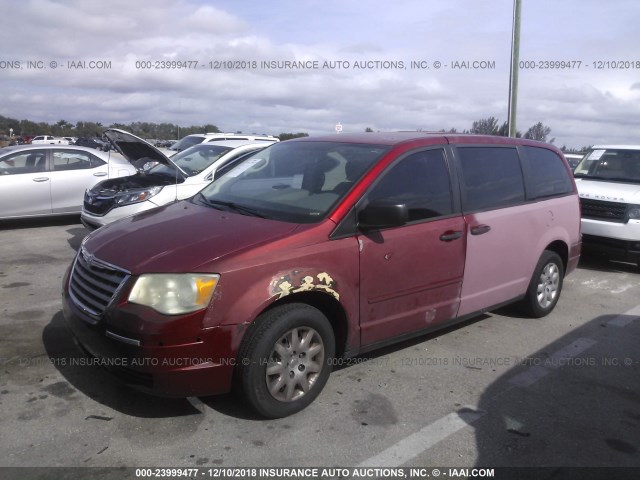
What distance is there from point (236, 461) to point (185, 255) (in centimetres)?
117

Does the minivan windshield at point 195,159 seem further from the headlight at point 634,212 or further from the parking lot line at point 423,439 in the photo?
the headlight at point 634,212

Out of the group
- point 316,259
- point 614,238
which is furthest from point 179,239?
point 614,238

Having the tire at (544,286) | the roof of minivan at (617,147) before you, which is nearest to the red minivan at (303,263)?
the tire at (544,286)

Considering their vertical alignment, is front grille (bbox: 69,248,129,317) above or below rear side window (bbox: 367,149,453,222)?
below

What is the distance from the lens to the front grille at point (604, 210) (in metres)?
7.95

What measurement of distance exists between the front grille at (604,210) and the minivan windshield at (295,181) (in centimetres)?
534

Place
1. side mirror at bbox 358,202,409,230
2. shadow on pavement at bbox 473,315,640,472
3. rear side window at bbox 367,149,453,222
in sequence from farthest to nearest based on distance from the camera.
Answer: rear side window at bbox 367,149,453,222 → side mirror at bbox 358,202,409,230 → shadow on pavement at bbox 473,315,640,472

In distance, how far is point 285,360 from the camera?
3.40m

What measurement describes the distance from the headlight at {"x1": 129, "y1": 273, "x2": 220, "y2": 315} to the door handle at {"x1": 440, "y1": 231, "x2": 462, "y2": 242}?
6.12 ft

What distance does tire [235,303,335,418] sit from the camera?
127 inches

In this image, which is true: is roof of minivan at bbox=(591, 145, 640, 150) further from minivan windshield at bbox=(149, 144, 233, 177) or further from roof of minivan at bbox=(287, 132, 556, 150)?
minivan windshield at bbox=(149, 144, 233, 177)

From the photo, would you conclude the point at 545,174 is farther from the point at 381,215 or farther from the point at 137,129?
the point at 137,129

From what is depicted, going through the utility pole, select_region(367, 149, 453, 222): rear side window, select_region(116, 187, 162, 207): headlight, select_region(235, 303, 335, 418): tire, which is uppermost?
the utility pole

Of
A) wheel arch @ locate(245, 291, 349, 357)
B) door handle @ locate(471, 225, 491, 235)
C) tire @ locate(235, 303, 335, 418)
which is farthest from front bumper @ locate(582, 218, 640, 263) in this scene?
tire @ locate(235, 303, 335, 418)
